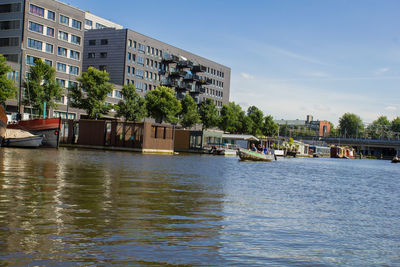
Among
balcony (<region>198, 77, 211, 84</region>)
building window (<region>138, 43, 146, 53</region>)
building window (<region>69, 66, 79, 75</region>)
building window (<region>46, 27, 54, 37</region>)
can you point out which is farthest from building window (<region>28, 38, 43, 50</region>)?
balcony (<region>198, 77, 211, 84</region>)

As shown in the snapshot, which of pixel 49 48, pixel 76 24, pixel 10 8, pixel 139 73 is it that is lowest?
pixel 139 73

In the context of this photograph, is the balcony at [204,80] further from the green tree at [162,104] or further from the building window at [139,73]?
the green tree at [162,104]

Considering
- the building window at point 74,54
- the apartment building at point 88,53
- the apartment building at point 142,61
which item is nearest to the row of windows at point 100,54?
the apartment building at point 142,61

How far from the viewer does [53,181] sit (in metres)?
19.2

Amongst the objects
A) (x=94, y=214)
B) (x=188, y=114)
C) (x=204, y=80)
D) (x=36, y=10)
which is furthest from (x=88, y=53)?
(x=94, y=214)

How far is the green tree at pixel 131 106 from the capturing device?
8288 centimetres

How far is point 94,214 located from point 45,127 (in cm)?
4480

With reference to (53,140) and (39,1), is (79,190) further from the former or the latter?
(39,1)

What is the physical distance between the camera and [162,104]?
88812 mm

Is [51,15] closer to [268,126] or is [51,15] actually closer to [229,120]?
[229,120]

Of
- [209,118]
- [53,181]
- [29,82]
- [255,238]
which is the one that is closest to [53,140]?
[29,82]

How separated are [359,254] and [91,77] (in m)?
68.4

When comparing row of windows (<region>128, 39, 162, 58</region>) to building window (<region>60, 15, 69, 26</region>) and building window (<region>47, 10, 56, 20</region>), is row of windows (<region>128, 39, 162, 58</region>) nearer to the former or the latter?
building window (<region>60, 15, 69, 26</region>)

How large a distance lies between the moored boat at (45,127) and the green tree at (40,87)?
18117mm
